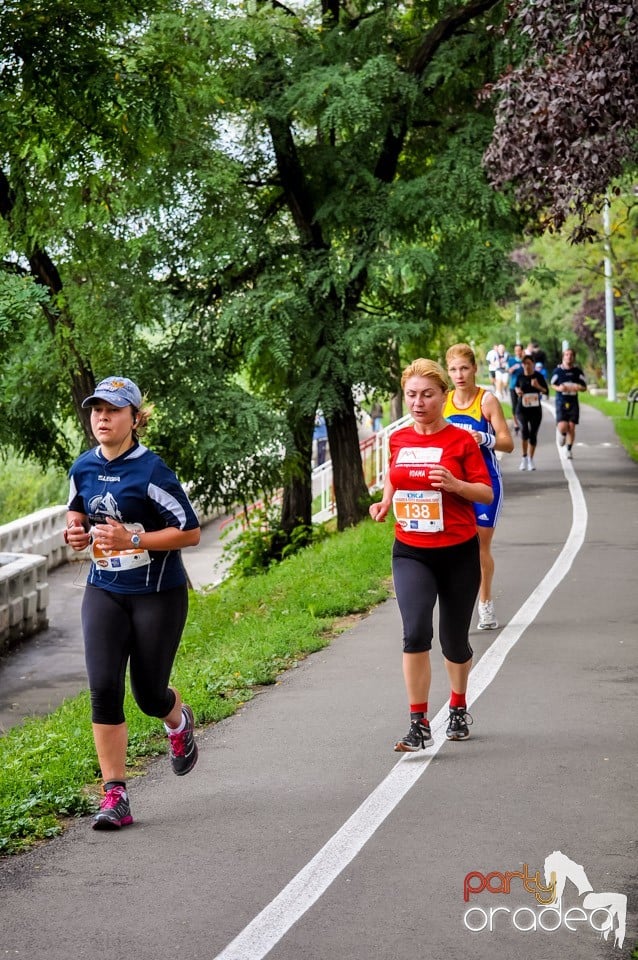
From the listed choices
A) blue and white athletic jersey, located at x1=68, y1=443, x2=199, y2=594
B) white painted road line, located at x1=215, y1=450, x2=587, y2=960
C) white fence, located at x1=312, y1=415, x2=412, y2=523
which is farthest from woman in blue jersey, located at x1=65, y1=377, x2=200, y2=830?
white fence, located at x1=312, y1=415, x2=412, y2=523

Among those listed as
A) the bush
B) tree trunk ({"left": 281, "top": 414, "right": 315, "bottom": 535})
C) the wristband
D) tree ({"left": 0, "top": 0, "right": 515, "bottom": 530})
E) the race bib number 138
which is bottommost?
the bush

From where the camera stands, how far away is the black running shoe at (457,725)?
7094 millimetres

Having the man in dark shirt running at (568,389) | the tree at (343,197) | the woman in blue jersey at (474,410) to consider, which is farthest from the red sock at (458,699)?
the man in dark shirt running at (568,389)

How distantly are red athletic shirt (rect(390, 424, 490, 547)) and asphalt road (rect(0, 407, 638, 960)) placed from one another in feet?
3.74

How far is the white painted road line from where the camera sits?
4.60 m

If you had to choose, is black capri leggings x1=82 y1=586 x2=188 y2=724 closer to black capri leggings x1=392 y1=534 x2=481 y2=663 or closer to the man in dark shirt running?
black capri leggings x1=392 y1=534 x2=481 y2=663

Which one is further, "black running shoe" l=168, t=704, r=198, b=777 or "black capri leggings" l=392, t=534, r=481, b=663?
"black capri leggings" l=392, t=534, r=481, b=663

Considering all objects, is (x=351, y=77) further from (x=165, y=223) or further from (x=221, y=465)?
(x=221, y=465)

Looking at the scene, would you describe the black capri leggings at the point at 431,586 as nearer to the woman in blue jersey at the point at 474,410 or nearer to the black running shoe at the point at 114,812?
the black running shoe at the point at 114,812

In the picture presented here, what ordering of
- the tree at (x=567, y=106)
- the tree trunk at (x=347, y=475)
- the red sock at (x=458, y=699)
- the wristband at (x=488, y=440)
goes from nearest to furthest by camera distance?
the red sock at (x=458, y=699) < the wristband at (x=488, y=440) < the tree at (x=567, y=106) < the tree trunk at (x=347, y=475)

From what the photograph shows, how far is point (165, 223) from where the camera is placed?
17.0 meters

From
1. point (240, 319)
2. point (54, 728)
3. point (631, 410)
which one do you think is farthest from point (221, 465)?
point (631, 410)

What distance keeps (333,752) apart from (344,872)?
1831 millimetres

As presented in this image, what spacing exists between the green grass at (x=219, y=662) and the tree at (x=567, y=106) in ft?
15.1
